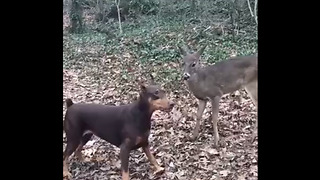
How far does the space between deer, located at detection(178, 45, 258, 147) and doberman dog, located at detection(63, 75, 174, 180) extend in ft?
0.47

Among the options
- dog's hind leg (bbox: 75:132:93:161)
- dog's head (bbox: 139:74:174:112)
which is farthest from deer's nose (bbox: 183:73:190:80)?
dog's hind leg (bbox: 75:132:93:161)

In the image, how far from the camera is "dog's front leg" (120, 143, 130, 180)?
2.26 meters

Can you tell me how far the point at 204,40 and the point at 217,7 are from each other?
14 cm

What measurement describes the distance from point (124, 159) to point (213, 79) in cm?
47

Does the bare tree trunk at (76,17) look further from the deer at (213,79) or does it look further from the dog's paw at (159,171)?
the dog's paw at (159,171)

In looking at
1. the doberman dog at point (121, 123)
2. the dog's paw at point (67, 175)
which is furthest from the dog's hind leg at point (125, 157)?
the dog's paw at point (67, 175)

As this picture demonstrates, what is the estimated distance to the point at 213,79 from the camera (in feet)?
7.55

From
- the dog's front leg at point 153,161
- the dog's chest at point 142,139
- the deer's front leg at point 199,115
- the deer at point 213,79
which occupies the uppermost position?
the deer at point 213,79

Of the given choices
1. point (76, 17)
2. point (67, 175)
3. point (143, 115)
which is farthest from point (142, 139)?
point (76, 17)

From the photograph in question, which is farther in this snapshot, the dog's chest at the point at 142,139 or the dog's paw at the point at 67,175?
the dog's paw at the point at 67,175

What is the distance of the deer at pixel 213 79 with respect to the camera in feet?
7.42

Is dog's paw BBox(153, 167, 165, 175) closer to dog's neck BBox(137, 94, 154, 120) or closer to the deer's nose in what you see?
dog's neck BBox(137, 94, 154, 120)

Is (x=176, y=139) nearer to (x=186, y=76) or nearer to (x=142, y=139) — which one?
(x=142, y=139)
